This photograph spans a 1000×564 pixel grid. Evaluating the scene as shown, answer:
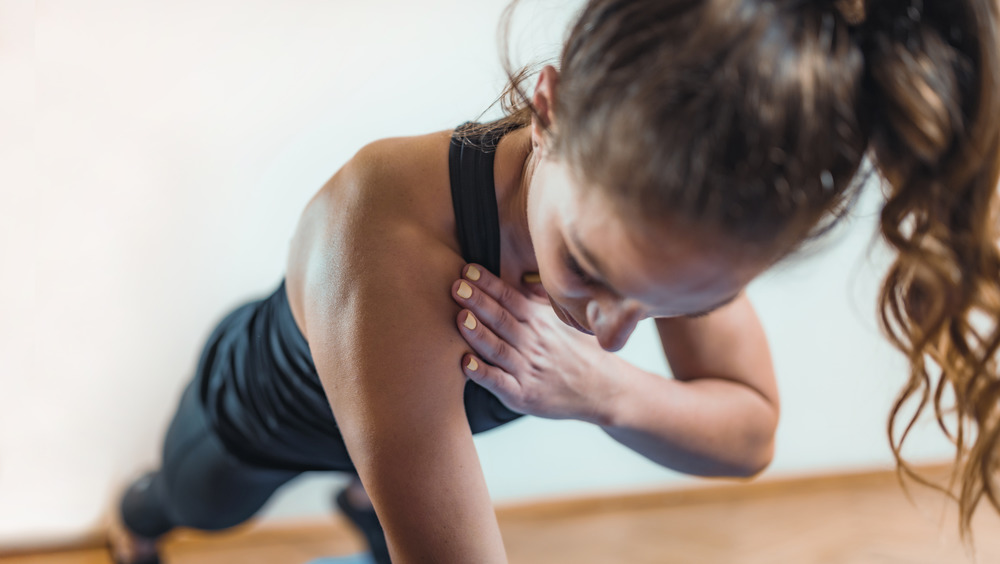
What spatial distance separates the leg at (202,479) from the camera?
4.00 feet

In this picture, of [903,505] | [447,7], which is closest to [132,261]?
[447,7]

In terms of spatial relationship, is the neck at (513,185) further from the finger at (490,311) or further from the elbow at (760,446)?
the elbow at (760,446)

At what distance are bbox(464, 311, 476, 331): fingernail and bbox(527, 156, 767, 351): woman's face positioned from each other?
0.33ft

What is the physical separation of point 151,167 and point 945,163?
1.48 metres

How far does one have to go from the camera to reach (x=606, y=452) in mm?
1971

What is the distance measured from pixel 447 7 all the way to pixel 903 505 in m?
1.85

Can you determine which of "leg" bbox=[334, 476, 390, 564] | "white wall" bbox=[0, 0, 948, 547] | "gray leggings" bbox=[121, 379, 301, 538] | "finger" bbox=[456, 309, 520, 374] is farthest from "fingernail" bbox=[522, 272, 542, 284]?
"leg" bbox=[334, 476, 390, 564]

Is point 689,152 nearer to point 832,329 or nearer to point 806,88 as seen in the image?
point 806,88

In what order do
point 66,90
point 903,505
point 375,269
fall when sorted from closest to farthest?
point 375,269
point 66,90
point 903,505

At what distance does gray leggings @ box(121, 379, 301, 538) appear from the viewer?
1221 millimetres

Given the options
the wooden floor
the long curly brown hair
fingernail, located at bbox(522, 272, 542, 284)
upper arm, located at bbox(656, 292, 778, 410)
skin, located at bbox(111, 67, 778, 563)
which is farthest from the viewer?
the wooden floor

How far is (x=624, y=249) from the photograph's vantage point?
2.07 feet

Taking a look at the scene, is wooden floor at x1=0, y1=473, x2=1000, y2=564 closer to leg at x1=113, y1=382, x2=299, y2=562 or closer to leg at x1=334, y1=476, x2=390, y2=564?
leg at x1=334, y1=476, x2=390, y2=564

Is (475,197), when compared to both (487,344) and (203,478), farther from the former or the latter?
(203,478)
